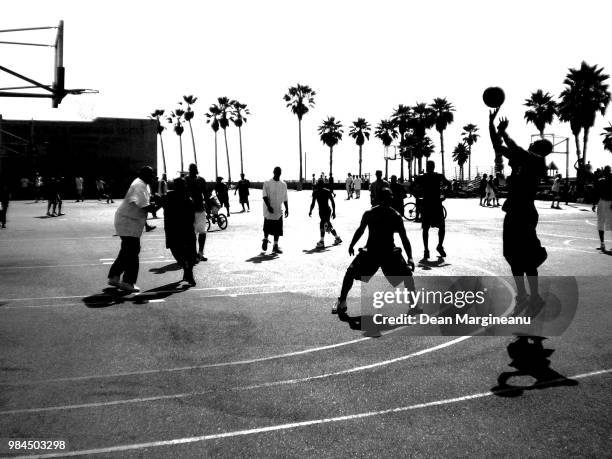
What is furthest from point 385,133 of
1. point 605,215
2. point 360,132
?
point 605,215

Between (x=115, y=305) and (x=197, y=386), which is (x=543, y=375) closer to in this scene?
(x=197, y=386)

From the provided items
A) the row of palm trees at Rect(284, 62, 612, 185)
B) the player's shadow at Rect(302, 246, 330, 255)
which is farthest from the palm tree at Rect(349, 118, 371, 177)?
the player's shadow at Rect(302, 246, 330, 255)

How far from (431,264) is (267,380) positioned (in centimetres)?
716

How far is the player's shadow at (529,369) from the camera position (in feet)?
14.9

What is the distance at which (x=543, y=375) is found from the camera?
4.83 meters

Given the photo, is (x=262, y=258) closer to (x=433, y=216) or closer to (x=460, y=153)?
(x=433, y=216)

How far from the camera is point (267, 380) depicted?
4797mm

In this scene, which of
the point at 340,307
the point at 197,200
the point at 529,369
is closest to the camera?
the point at 529,369

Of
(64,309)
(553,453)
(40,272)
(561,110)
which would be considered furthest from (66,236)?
(561,110)

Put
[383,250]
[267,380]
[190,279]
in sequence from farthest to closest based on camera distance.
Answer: [190,279], [383,250], [267,380]

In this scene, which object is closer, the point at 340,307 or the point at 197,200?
the point at 340,307

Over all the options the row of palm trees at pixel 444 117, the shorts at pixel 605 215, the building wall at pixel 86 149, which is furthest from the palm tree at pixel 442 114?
the shorts at pixel 605 215

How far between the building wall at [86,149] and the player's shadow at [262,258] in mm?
41511

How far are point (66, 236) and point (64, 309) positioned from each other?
10944 mm
